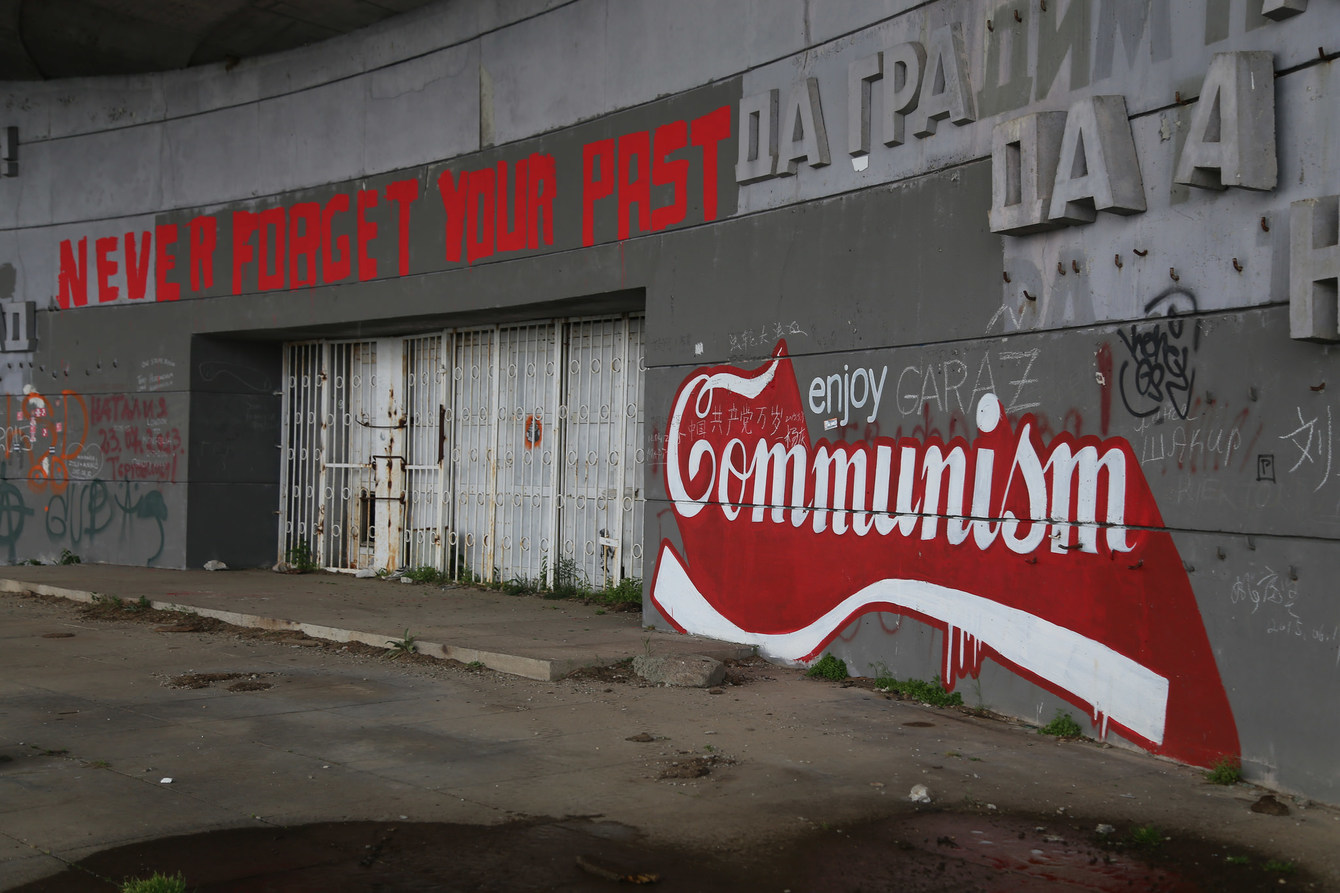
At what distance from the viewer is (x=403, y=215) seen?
497 inches

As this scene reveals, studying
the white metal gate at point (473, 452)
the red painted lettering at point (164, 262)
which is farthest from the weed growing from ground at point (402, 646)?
the red painted lettering at point (164, 262)

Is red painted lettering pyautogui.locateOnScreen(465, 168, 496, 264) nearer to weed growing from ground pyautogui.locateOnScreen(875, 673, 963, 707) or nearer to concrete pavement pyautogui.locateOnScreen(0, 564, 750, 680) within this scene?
concrete pavement pyautogui.locateOnScreen(0, 564, 750, 680)

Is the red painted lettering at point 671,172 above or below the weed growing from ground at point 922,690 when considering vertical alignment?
above

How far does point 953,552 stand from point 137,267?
1148 centimetres

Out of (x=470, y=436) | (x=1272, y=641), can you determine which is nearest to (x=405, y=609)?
(x=470, y=436)

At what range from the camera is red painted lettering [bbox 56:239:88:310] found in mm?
15414

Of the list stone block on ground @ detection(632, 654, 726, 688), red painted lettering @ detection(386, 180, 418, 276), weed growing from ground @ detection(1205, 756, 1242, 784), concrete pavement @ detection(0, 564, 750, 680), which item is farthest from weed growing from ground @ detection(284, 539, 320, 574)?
weed growing from ground @ detection(1205, 756, 1242, 784)

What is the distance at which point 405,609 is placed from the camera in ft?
37.1

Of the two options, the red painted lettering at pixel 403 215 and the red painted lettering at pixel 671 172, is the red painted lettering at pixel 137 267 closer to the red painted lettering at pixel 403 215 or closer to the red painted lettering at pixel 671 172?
the red painted lettering at pixel 403 215

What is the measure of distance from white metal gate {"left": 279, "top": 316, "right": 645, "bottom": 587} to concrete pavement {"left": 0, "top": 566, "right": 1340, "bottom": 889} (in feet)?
9.33

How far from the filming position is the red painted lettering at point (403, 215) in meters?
12.6

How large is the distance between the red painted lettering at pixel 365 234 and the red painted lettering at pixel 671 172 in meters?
4.04

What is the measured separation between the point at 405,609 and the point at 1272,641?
7.64m

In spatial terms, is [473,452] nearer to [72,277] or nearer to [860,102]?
[72,277]
